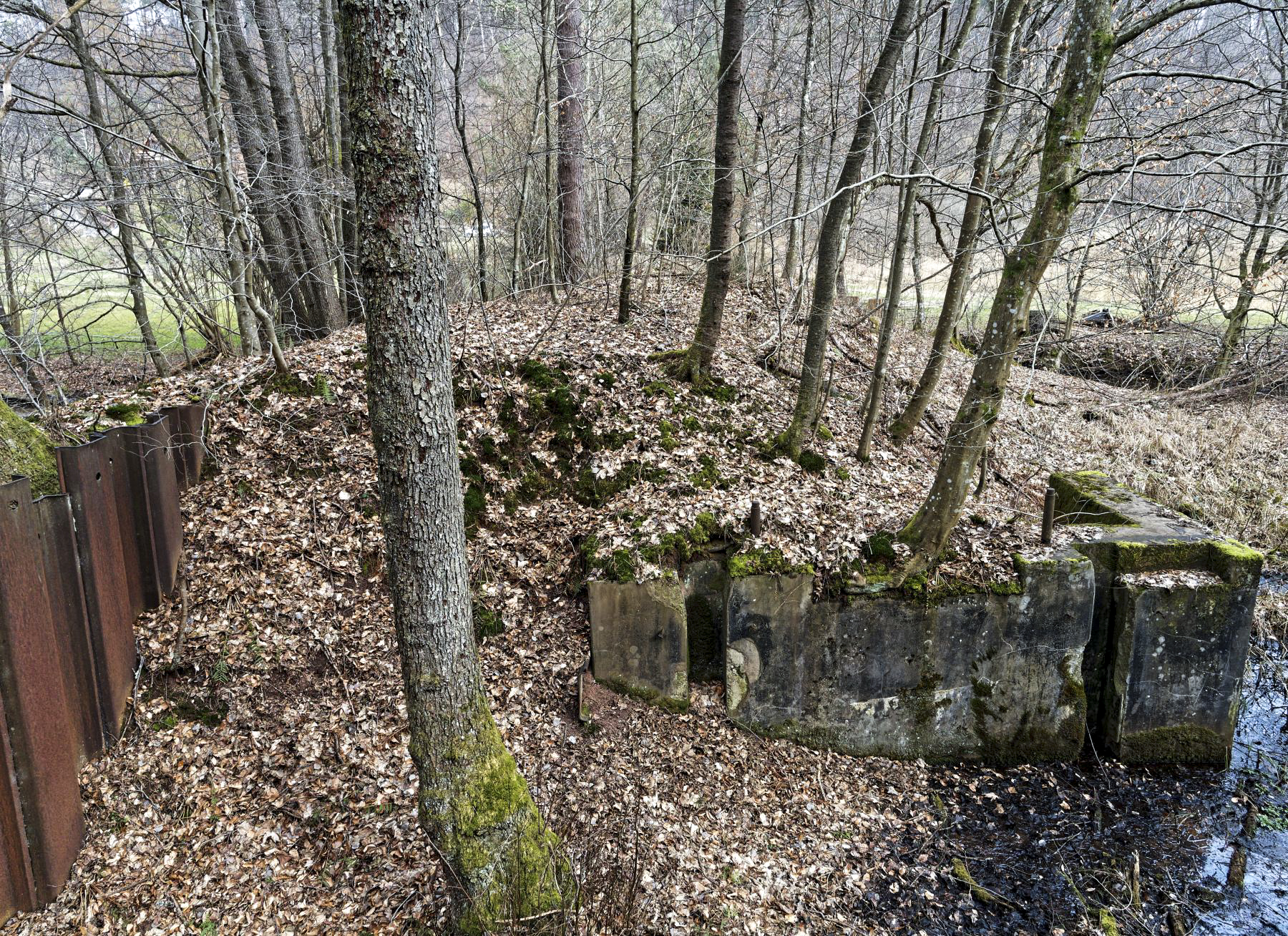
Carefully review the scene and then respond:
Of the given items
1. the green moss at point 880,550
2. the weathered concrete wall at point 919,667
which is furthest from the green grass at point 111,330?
the green moss at point 880,550

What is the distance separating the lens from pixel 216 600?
5.48 meters

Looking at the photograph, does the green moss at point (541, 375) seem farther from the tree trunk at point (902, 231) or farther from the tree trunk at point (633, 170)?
the tree trunk at point (902, 231)

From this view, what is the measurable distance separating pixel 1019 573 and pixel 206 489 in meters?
7.51

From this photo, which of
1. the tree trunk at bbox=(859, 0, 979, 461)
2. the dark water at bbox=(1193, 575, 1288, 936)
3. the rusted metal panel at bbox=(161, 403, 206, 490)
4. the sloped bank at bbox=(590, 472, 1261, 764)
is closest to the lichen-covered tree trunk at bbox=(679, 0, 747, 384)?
the tree trunk at bbox=(859, 0, 979, 461)

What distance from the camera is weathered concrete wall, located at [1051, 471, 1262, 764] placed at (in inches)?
259

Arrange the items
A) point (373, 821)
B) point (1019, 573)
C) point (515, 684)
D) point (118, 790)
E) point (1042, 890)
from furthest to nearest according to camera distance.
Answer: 1. point (1019, 573)
2. point (515, 684)
3. point (1042, 890)
4. point (373, 821)
5. point (118, 790)

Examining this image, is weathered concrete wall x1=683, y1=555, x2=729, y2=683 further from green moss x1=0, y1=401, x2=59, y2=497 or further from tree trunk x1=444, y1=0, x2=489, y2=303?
green moss x1=0, y1=401, x2=59, y2=497

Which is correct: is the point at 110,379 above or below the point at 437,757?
above

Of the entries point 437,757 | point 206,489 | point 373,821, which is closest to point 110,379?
point 206,489

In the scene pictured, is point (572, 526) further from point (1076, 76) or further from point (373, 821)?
point (1076, 76)

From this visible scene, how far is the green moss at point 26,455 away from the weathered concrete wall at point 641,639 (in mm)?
3911

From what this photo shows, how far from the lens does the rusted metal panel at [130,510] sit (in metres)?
4.77

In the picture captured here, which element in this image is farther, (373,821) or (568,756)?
(568,756)

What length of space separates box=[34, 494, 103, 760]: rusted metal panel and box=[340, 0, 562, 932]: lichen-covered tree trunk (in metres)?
1.99
